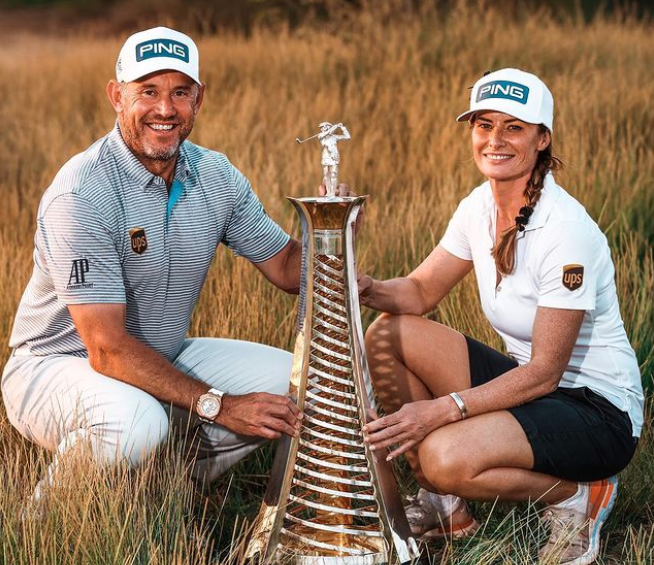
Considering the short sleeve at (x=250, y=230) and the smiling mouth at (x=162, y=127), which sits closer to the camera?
the smiling mouth at (x=162, y=127)

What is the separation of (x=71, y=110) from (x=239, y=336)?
15.5 feet

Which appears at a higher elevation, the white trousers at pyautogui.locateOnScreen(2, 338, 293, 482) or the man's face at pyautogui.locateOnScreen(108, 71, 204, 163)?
the man's face at pyautogui.locateOnScreen(108, 71, 204, 163)

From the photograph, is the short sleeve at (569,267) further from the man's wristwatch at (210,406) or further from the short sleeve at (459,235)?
the man's wristwatch at (210,406)

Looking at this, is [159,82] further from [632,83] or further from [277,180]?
[632,83]

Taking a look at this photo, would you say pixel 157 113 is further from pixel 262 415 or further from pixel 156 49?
pixel 262 415

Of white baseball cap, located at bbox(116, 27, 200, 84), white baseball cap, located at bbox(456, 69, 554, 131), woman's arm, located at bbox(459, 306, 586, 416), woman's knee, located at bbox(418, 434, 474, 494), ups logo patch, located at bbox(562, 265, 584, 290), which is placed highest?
white baseball cap, located at bbox(116, 27, 200, 84)

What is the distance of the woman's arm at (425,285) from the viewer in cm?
325

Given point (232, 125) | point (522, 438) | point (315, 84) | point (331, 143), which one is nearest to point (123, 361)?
point (331, 143)

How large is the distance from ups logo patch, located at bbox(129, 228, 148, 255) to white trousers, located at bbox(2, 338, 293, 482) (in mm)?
355

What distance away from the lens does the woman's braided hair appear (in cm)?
293

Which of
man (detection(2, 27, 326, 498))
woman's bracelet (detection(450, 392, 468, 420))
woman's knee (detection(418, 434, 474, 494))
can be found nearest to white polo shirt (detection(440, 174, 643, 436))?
woman's bracelet (detection(450, 392, 468, 420))

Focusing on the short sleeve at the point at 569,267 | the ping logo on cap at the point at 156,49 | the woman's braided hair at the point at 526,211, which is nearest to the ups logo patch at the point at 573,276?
the short sleeve at the point at 569,267

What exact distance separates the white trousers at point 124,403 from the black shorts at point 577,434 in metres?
0.87

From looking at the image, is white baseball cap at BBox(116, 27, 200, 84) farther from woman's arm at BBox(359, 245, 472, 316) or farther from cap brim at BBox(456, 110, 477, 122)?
woman's arm at BBox(359, 245, 472, 316)
